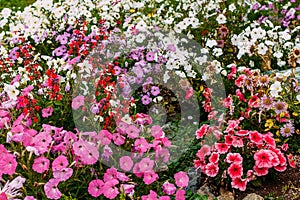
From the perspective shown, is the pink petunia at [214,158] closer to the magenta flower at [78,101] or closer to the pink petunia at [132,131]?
the pink petunia at [132,131]

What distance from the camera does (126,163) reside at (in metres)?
3.15

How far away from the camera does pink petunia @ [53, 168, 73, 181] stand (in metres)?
2.87

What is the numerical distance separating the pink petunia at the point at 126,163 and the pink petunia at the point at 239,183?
31.5 inches

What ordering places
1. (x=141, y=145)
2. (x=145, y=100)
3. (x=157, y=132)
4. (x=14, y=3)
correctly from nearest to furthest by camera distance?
(x=141, y=145) < (x=157, y=132) < (x=145, y=100) < (x=14, y=3)

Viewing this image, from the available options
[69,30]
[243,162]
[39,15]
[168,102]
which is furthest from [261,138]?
[39,15]

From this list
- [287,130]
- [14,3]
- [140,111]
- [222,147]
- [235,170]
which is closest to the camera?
[235,170]

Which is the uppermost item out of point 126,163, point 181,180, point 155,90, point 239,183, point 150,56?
point 150,56

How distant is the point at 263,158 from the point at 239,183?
0.78ft

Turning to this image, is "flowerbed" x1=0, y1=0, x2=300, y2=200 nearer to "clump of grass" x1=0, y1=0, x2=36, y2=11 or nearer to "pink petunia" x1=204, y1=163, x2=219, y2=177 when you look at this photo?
"pink petunia" x1=204, y1=163, x2=219, y2=177

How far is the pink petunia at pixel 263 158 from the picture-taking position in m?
3.47

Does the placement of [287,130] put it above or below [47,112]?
below

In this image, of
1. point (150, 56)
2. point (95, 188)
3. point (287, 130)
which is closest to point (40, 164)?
point (95, 188)

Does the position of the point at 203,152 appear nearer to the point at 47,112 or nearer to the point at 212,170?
the point at 212,170

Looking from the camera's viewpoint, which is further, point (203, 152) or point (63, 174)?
point (203, 152)
